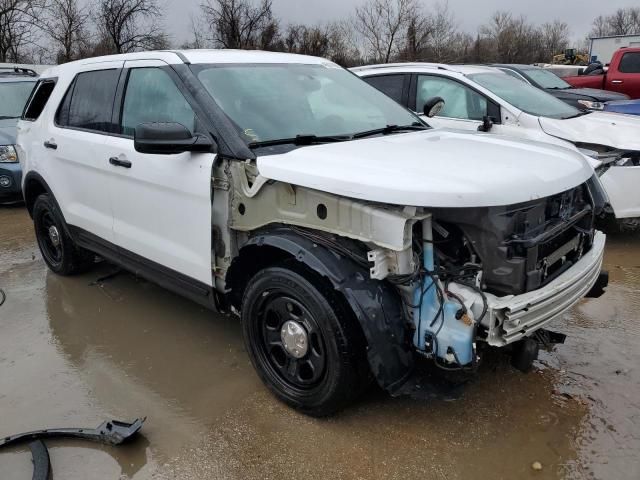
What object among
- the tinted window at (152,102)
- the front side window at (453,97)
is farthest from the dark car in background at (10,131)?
the front side window at (453,97)

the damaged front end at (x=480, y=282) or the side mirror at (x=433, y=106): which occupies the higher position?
the side mirror at (x=433, y=106)

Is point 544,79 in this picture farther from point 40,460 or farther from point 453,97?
point 40,460

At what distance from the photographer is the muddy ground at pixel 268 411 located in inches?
108

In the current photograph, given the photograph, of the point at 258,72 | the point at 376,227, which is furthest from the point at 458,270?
the point at 258,72

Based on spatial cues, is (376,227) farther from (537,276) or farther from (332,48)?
(332,48)

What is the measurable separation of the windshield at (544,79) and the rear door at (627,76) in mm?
1728

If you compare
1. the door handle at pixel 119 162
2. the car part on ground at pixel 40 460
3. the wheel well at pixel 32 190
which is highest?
the door handle at pixel 119 162

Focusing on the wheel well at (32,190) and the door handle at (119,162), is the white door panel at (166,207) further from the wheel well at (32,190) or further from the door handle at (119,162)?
the wheel well at (32,190)

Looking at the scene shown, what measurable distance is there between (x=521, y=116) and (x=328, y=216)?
432 cm

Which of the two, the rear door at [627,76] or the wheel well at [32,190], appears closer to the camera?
the wheel well at [32,190]

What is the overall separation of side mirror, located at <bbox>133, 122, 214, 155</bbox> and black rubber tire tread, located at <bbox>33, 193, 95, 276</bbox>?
2194 millimetres

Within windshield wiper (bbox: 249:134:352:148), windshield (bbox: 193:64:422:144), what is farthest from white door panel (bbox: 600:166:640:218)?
windshield wiper (bbox: 249:134:352:148)

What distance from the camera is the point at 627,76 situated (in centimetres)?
1240

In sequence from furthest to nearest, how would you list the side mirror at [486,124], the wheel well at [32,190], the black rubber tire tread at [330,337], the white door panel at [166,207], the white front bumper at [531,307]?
1. the side mirror at [486,124]
2. the wheel well at [32,190]
3. the white door panel at [166,207]
4. the black rubber tire tread at [330,337]
5. the white front bumper at [531,307]
